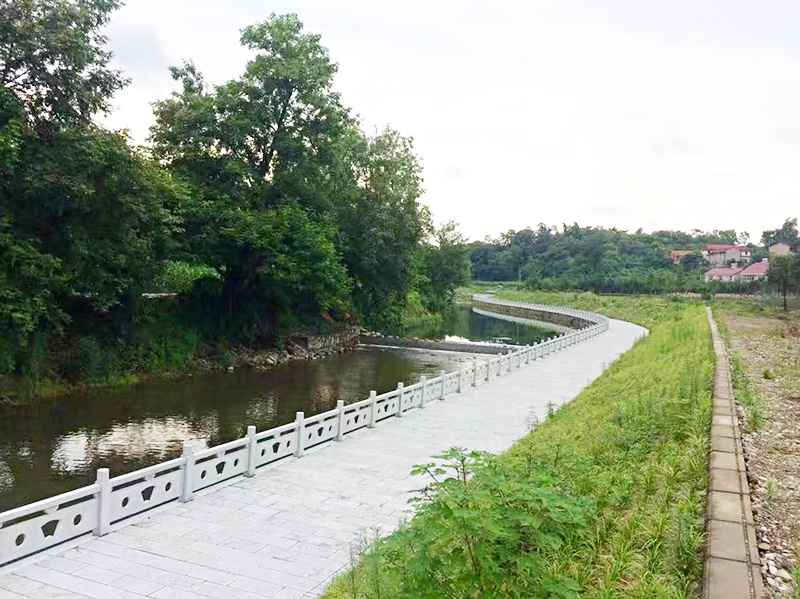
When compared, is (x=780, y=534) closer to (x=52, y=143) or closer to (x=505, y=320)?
(x=52, y=143)

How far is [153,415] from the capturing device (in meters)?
17.8

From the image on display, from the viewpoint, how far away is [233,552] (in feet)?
24.3

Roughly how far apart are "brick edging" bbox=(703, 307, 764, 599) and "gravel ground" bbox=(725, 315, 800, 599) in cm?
21

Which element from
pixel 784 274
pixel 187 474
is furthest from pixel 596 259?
pixel 187 474

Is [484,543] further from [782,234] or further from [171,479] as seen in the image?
[782,234]

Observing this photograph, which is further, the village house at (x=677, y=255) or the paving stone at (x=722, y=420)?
the village house at (x=677, y=255)

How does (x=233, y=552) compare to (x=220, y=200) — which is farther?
(x=220, y=200)

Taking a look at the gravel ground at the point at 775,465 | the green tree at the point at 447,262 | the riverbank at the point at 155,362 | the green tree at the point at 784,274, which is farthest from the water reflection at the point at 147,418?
the green tree at the point at 784,274

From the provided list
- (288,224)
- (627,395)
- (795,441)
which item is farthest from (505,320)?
(795,441)

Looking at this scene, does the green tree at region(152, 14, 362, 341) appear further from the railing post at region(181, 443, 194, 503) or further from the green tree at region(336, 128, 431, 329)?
the railing post at region(181, 443, 194, 503)

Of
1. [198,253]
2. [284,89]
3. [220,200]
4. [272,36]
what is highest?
[272,36]

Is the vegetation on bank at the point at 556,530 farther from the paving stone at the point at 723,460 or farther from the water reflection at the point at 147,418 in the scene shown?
the water reflection at the point at 147,418

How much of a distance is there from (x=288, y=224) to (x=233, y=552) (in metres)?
21.2

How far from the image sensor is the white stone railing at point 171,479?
282 inches
